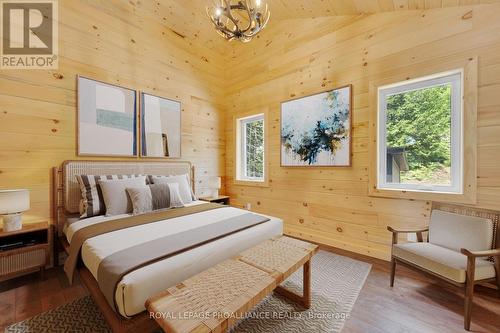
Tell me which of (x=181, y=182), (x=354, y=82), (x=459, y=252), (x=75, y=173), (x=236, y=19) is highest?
(x=236, y=19)

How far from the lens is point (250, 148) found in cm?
426

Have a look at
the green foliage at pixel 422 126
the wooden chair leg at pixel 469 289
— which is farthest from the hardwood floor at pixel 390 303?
the green foliage at pixel 422 126

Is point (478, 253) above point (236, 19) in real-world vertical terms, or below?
below

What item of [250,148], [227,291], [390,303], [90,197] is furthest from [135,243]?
[250,148]

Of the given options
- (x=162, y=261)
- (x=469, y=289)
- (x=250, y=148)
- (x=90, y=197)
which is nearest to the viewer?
(x=162, y=261)

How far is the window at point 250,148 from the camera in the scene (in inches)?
159

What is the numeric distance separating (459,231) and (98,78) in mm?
4324

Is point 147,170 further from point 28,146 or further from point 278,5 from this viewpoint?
point 278,5

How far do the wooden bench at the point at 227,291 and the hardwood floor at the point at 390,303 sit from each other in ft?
1.70

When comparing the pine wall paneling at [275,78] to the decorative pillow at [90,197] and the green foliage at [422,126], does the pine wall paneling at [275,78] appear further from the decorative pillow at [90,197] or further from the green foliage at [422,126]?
the decorative pillow at [90,197]

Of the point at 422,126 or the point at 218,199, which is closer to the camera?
the point at 422,126

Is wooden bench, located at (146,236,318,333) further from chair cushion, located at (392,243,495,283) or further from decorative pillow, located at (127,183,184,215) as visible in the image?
decorative pillow, located at (127,183,184,215)

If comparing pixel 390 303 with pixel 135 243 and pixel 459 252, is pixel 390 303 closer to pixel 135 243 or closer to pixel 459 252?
pixel 459 252

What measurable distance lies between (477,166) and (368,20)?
2.07m
